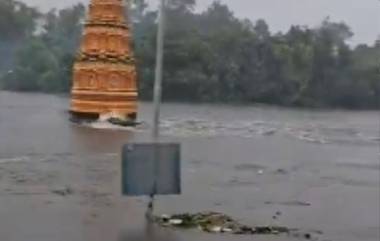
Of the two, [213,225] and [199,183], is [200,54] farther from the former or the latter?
[213,225]

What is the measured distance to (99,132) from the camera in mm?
20641

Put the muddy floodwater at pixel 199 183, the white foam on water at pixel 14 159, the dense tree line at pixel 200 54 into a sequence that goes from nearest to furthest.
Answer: the muddy floodwater at pixel 199 183 → the white foam on water at pixel 14 159 → the dense tree line at pixel 200 54

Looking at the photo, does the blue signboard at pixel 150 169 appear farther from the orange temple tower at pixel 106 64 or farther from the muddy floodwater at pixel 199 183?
the orange temple tower at pixel 106 64

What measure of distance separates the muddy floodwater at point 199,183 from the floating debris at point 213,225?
0.20 m

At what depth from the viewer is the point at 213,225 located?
790cm

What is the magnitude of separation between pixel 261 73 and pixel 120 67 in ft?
57.9

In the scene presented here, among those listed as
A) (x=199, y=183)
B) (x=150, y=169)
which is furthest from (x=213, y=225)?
(x=199, y=183)

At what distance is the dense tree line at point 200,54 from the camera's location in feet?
107

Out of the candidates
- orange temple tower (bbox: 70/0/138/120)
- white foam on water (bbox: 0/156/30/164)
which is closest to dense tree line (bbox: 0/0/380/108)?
orange temple tower (bbox: 70/0/138/120)

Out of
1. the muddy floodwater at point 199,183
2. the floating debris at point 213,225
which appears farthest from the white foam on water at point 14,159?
the floating debris at point 213,225

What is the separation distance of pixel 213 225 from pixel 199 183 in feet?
12.2

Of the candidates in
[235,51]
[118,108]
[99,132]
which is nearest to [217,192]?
[99,132]

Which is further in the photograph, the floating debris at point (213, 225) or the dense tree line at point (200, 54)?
the dense tree line at point (200, 54)

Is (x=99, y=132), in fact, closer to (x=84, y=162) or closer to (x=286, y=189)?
(x=84, y=162)
